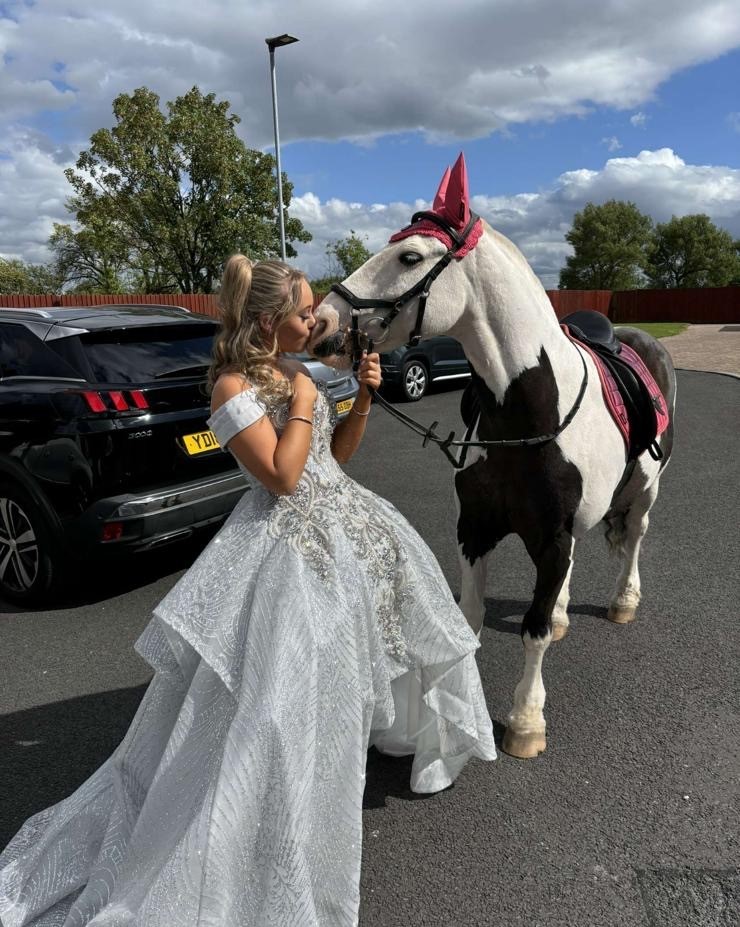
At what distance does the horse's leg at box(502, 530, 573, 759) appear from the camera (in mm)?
2635

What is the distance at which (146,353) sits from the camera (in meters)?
4.28

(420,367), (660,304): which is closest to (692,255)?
(660,304)

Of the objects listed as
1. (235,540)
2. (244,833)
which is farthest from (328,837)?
(235,540)

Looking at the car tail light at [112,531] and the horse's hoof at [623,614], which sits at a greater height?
the car tail light at [112,531]

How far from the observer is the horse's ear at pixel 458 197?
2.27 m

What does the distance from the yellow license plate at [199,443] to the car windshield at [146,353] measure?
42cm

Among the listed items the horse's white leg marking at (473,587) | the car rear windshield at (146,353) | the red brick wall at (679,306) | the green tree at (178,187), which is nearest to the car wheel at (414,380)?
the car rear windshield at (146,353)

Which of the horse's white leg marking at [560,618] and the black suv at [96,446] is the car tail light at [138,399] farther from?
the horse's white leg marking at [560,618]

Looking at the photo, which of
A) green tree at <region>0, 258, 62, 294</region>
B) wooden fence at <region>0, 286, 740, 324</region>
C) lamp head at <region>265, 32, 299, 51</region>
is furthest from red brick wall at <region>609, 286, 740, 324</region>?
green tree at <region>0, 258, 62, 294</region>

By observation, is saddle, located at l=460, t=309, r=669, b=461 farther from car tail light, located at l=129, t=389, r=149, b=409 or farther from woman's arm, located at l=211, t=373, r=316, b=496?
car tail light, located at l=129, t=389, r=149, b=409

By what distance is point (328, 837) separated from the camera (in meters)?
1.84

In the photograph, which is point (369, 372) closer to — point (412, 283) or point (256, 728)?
point (412, 283)

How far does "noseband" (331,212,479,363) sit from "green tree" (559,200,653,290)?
68839mm

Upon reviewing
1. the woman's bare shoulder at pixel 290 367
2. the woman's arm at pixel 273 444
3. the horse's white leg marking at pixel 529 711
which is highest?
the woman's bare shoulder at pixel 290 367
